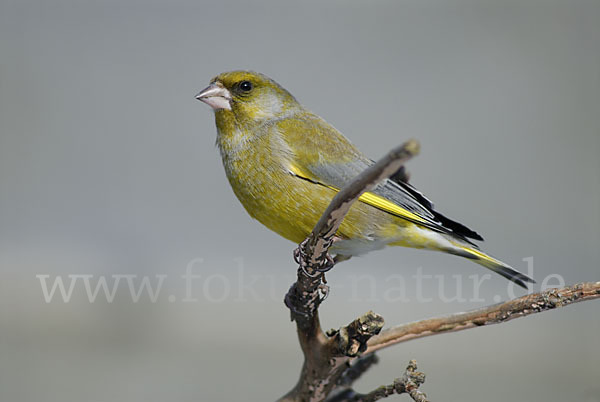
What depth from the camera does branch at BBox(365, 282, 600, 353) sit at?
922mm

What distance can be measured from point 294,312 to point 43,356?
1.88m

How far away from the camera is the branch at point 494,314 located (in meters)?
0.92

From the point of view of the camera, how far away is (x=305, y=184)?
1.09m

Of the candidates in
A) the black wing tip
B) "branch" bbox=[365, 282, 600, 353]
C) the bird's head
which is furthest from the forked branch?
the bird's head

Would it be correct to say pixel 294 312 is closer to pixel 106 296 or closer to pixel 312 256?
pixel 312 256

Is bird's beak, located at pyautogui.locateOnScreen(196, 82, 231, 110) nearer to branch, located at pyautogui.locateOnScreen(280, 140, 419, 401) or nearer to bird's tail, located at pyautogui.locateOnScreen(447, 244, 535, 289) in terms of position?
branch, located at pyautogui.locateOnScreen(280, 140, 419, 401)

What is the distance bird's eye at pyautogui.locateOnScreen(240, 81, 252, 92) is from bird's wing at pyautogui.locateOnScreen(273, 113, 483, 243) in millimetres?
91

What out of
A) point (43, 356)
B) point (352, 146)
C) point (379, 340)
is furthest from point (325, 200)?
point (43, 356)

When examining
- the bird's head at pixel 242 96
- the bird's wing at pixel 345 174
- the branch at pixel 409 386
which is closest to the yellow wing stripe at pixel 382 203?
the bird's wing at pixel 345 174

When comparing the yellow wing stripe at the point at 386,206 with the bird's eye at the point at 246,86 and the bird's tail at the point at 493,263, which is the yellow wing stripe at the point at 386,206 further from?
the bird's eye at the point at 246,86

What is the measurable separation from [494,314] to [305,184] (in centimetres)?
41

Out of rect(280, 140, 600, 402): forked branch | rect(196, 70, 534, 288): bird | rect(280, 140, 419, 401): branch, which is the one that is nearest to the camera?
rect(280, 140, 419, 401): branch

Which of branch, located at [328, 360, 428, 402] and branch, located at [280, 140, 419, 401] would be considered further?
branch, located at [328, 360, 428, 402]

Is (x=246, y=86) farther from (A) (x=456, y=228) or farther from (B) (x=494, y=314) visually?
(B) (x=494, y=314)
